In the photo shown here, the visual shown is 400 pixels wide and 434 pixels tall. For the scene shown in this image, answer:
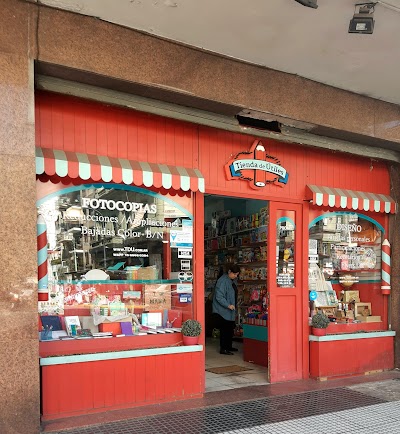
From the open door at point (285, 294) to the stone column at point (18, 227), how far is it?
3.54 meters

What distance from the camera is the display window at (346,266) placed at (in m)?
7.66

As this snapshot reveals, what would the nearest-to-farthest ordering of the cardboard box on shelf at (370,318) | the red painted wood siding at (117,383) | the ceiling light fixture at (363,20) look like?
the ceiling light fixture at (363,20) → the red painted wood siding at (117,383) → the cardboard box on shelf at (370,318)

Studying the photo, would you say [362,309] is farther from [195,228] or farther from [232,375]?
[195,228]

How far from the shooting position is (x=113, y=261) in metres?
5.88

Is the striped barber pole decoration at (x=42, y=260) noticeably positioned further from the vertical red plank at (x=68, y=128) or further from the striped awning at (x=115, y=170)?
the vertical red plank at (x=68, y=128)

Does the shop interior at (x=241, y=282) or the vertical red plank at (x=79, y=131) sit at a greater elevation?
the vertical red plank at (x=79, y=131)

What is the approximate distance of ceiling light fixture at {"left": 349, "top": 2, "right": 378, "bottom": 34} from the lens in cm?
473

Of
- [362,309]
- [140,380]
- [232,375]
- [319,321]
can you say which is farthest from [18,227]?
[362,309]

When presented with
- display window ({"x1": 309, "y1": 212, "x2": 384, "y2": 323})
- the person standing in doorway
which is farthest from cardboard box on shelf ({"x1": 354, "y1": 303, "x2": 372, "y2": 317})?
the person standing in doorway

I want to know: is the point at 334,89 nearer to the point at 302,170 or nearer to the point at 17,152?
the point at 302,170

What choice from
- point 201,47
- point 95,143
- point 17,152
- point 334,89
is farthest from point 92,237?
point 334,89

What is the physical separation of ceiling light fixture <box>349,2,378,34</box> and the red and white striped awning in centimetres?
284

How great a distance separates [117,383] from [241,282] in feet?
15.6

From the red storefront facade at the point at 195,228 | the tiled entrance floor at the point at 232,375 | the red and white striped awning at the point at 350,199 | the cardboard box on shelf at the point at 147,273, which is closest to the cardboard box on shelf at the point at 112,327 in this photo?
the red storefront facade at the point at 195,228
